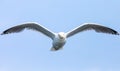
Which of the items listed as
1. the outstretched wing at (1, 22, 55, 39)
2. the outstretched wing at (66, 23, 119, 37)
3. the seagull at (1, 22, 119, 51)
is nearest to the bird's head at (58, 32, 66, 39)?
the seagull at (1, 22, 119, 51)

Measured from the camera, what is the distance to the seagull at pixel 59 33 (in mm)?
27938

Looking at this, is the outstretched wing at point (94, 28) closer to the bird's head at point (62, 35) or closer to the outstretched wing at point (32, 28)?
the outstretched wing at point (32, 28)

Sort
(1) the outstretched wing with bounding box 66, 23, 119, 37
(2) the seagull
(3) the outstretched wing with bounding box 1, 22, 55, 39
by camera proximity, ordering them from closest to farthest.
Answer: (2) the seagull
(3) the outstretched wing with bounding box 1, 22, 55, 39
(1) the outstretched wing with bounding box 66, 23, 119, 37

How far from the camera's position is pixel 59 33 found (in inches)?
1117

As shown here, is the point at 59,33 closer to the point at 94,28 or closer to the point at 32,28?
the point at 32,28

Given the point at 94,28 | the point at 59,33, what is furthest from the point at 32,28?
the point at 94,28

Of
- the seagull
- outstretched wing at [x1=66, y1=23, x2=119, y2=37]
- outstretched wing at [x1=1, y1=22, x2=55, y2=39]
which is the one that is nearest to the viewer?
the seagull

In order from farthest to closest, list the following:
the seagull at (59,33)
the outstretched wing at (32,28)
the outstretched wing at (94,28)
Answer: the outstretched wing at (94,28) → the outstretched wing at (32,28) → the seagull at (59,33)

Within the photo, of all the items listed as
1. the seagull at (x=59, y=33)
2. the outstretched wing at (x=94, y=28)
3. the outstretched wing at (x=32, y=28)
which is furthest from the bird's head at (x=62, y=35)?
the outstretched wing at (x=94, y=28)

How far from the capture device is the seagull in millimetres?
27938

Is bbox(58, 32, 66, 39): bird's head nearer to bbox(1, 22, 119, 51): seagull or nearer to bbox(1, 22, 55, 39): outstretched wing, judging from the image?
bbox(1, 22, 119, 51): seagull

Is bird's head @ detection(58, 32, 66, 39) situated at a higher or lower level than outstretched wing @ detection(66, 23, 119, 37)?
lower

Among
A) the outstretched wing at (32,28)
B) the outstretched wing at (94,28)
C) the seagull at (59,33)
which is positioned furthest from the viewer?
the outstretched wing at (94,28)

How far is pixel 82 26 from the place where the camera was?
30.5 meters
